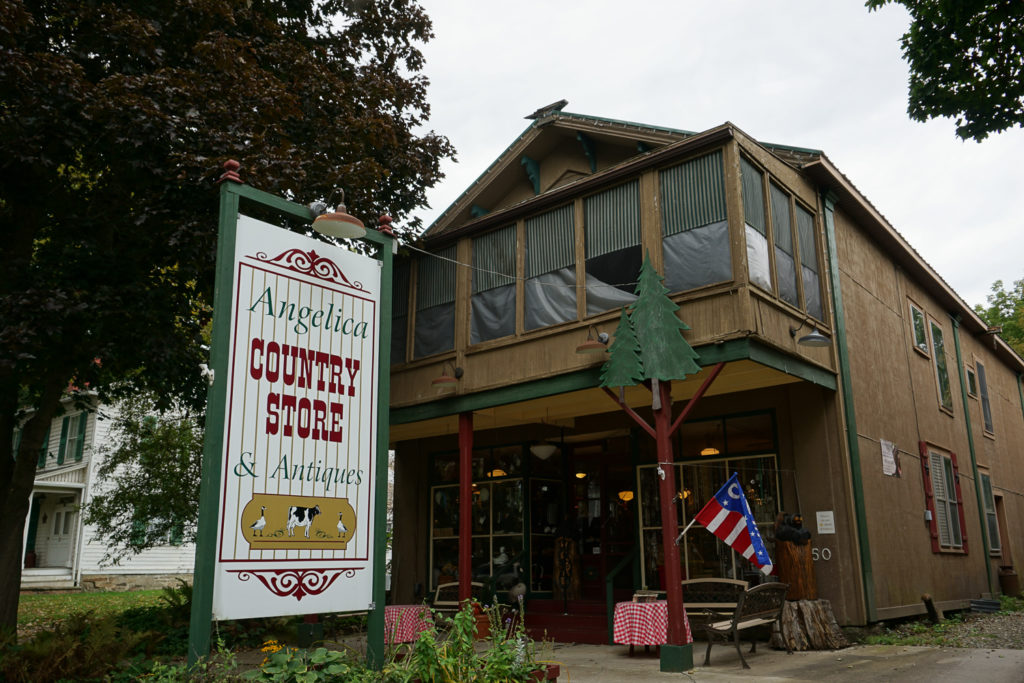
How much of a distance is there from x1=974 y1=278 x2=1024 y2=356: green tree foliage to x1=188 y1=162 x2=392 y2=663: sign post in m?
33.7

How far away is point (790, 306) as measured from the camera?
1096 centimetres

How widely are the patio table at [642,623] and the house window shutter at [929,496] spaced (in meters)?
6.39

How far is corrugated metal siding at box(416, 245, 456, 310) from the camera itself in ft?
45.2

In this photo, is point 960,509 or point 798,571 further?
point 960,509

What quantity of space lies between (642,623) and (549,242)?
5651 millimetres

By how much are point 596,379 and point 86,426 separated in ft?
74.5

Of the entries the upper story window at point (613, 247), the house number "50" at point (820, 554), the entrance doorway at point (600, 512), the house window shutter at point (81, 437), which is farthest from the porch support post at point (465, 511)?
the house window shutter at point (81, 437)

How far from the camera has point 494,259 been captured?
13164 mm

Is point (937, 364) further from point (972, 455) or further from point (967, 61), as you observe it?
point (967, 61)

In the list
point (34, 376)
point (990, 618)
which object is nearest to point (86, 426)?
point (34, 376)

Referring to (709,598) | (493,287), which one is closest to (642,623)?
(709,598)

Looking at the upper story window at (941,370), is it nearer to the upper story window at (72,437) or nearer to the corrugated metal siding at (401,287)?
the corrugated metal siding at (401,287)

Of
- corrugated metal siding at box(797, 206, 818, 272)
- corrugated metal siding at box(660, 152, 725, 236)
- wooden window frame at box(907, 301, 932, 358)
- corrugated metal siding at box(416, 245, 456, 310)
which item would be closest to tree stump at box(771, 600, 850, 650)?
corrugated metal siding at box(797, 206, 818, 272)

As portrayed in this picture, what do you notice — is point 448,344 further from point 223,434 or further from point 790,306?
point 223,434
